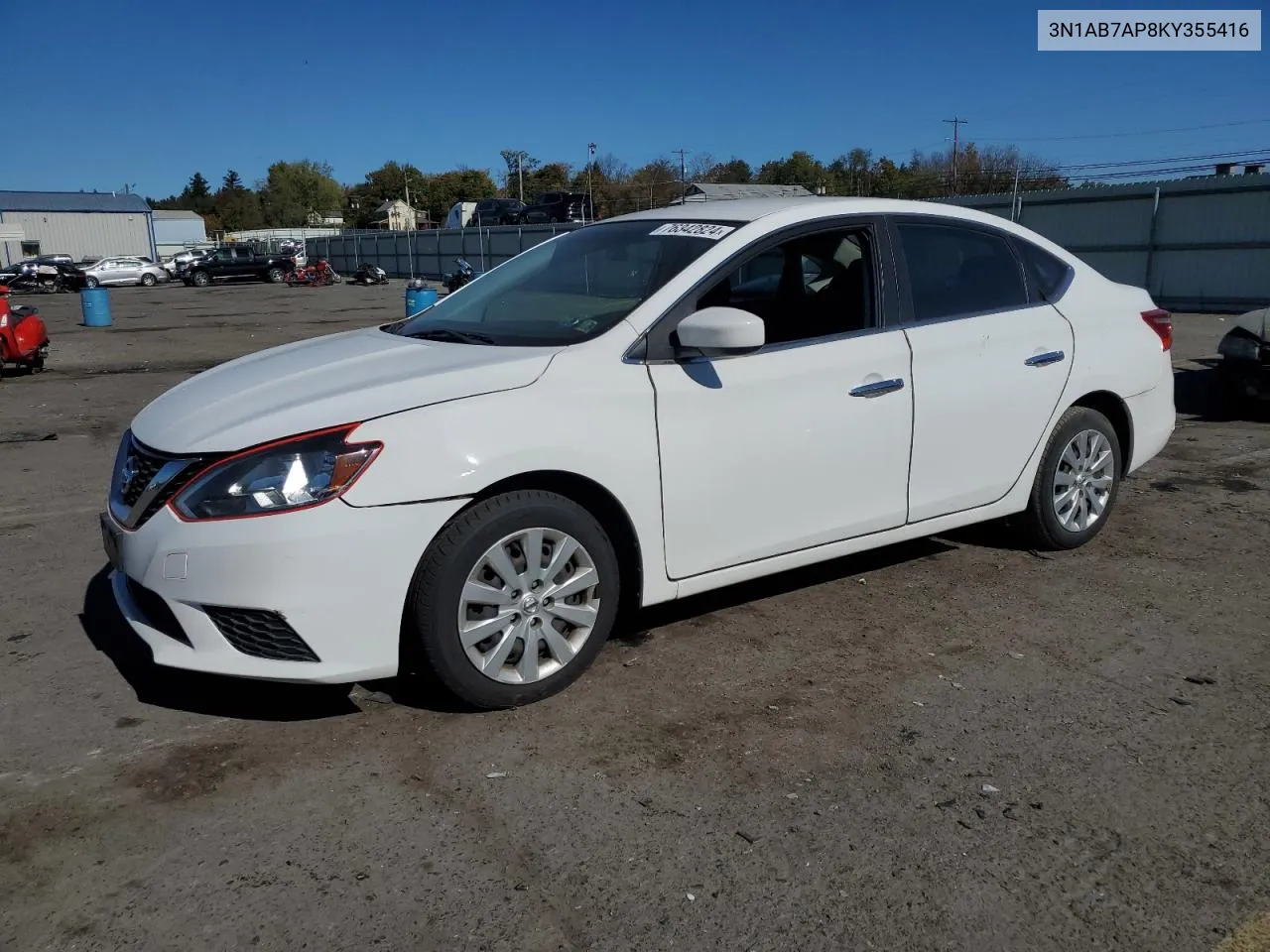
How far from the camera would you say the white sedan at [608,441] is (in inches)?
125

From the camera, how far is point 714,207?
14.9ft

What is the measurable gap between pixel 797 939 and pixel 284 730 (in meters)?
1.87

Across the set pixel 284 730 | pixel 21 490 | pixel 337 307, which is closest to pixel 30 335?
pixel 21 490

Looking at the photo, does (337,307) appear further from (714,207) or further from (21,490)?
(714,207)

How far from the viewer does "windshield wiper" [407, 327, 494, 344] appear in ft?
13.1

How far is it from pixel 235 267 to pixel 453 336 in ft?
148

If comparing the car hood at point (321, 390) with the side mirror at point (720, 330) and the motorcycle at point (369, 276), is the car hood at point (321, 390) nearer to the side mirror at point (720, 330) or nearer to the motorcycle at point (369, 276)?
the side mirror at point (720, 330)

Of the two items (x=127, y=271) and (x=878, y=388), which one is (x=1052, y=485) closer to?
(x=878, y=388)

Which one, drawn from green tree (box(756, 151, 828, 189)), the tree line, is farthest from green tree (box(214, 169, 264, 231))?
green tree (box(756, 151, 828, 189))

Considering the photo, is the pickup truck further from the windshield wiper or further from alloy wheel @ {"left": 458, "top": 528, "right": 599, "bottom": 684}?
alloy wheel @ {"left": 458, "top": 528, "right": 599, "bottom": 684}

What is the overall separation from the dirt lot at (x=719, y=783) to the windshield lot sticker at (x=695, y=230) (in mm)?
1592

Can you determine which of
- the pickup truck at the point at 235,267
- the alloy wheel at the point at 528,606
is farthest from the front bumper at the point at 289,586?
the pickup truck at the point at 235,267

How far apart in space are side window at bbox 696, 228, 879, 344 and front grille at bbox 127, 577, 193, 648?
2.29 m

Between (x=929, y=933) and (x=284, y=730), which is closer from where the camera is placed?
(x=929, y=933)
